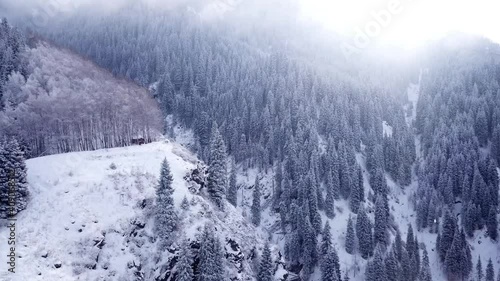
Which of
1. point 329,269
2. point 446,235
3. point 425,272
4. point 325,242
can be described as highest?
point 325,242

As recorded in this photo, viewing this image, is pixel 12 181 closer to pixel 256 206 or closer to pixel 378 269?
pixel 256 206

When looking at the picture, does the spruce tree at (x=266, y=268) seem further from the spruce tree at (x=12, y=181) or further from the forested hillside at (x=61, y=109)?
the spruce tree at (x=12, y=181)

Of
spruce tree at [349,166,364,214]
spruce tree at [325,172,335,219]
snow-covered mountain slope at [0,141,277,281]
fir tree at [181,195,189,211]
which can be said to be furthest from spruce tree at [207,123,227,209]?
spruce tree at [349,166,364,214]

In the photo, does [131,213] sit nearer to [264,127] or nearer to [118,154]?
[118,154]

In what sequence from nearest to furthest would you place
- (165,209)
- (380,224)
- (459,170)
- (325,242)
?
(165,209) → (325,242) → (380,224) → (459,170)

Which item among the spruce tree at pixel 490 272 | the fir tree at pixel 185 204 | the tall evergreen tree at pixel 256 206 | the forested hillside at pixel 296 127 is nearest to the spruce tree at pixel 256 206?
the tall evergreen tree at pixel 256 206

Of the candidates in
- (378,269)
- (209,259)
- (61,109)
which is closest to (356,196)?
(378,269)

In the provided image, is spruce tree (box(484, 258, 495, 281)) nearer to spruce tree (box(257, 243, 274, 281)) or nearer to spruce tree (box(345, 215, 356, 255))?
spruce tree (box(345, 215, 356, 255))
